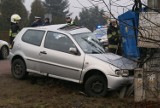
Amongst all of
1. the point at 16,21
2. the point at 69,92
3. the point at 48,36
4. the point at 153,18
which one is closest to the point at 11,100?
the point at 69,92

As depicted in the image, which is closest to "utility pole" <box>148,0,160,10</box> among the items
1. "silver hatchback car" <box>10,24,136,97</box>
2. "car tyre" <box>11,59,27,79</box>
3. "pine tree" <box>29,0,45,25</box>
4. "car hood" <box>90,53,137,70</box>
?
"silver hatchback car" <box>10,24,136,97</box>

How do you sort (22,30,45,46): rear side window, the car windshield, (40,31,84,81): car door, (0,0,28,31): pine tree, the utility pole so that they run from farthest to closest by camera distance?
(0,0,28,31): pine tree
(22,30,45,46): rear side window
the car windshield
(40,31,84,81): car door
the utility pole

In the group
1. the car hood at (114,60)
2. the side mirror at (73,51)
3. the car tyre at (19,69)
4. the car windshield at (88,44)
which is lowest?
the car tyre at (19,69)

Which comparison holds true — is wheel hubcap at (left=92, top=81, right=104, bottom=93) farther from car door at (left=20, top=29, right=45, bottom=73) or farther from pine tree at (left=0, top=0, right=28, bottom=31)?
pine tree at (left=0, top=0, right=28, bottom=31)

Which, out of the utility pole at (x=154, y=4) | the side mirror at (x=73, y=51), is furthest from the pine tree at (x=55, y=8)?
the utility pole at (x=154, y=4)

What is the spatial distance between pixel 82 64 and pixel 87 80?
1.37 feet

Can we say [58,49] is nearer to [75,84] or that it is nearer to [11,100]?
[75,84]

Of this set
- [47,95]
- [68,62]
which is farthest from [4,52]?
[47,95]

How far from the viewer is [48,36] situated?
11.8m

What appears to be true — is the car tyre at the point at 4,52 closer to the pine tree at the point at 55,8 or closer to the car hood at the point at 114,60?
the car hood at the point at 114,60

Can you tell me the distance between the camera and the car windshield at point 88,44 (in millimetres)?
11125

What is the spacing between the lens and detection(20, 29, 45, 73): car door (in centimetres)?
1165

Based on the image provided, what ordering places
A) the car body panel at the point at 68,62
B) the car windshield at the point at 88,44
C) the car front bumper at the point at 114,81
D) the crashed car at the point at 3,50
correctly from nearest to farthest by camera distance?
the car front bumper at the point at 114,81
the car body panel at the point at 68,62
the car windshield at the point at 88,44
the crashed car at the point at 3,50

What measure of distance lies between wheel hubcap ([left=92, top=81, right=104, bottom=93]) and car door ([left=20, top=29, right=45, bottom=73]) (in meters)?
1.89
